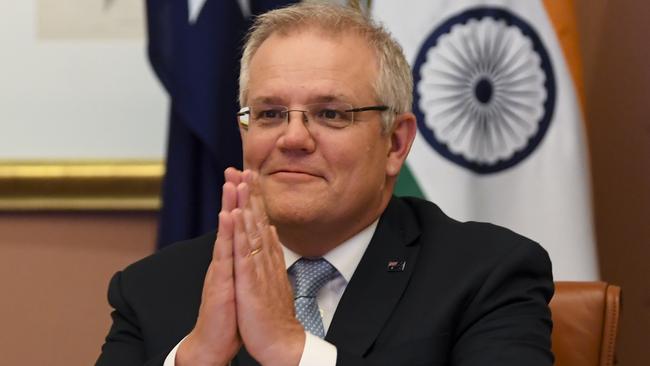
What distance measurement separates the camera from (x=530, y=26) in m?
3.32

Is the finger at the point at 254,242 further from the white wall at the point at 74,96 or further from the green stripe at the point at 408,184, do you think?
the white wall at the point at 74,96

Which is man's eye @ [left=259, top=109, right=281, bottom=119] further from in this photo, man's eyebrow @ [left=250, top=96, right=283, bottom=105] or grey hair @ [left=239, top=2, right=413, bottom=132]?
grey hair @ [left=239, top=2, right=413, bottom=132]

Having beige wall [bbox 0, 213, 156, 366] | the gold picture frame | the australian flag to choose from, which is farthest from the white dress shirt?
beige wall [bbox 0, 213, 156, 366]

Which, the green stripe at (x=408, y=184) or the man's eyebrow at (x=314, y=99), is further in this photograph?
the green stripe at (x=408, y=184)

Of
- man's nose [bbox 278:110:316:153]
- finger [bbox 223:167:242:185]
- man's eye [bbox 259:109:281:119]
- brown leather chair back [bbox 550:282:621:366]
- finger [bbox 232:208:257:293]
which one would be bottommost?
brown leather chair back [bbox 550:282:621:366]

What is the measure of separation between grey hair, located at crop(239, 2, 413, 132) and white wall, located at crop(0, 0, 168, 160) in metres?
1.39

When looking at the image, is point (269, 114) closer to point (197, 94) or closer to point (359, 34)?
point (359, 34)

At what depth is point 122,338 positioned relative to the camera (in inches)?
94.0

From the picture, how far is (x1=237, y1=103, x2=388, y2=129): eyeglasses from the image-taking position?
227 cm

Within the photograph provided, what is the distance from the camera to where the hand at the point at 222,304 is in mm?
1935

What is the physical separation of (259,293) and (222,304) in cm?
8

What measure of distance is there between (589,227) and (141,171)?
1635mm

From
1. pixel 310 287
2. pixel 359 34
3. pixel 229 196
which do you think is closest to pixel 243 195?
pixel 229 196

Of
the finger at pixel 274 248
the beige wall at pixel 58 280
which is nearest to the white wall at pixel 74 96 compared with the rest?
the beige wall at pixel 58 280
